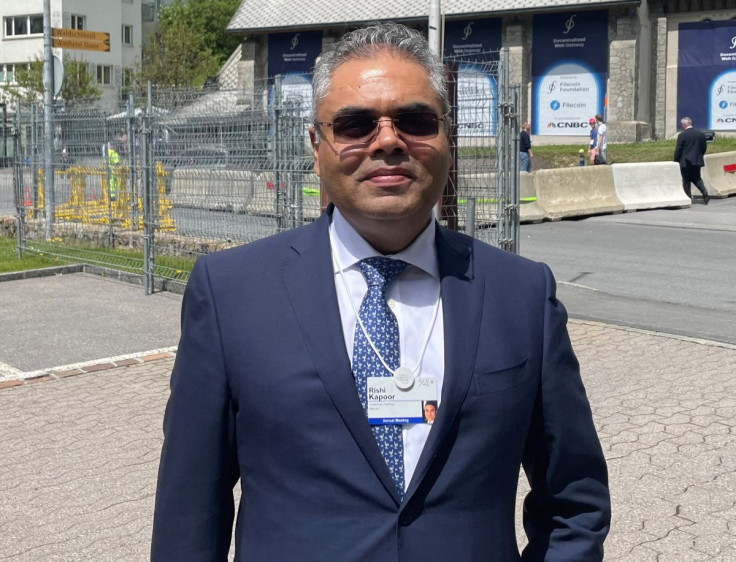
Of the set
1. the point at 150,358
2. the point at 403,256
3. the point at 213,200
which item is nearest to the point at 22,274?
the point at 213,200

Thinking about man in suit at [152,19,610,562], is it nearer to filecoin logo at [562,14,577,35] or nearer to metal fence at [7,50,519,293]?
metal fence at [7,50,519,293]

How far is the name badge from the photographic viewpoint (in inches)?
83.0

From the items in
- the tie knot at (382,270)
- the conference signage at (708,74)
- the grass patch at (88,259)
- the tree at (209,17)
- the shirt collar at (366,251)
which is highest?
Answer: the tree at (209,17)

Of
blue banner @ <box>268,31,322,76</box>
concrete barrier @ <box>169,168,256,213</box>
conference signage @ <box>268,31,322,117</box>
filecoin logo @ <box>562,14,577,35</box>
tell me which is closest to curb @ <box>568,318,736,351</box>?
concrete barrier @ <box>169,168,256,213</box>

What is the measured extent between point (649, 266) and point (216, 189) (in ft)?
20.0

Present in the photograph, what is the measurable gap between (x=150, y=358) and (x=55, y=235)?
7.13 metres

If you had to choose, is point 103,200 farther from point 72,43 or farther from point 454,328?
point 454,328

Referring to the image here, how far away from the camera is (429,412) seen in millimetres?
2135

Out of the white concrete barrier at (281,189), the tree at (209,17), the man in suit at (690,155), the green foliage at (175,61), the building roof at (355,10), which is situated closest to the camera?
the white concrete barrier at (281,189)

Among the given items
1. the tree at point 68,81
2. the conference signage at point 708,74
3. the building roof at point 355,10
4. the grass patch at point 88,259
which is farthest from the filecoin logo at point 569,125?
the grass patch at point 88,259

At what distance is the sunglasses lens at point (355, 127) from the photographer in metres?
2.21

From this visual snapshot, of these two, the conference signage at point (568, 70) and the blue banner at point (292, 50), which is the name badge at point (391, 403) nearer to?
the conference signage at point (568, 70)

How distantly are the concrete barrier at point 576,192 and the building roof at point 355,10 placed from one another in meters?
20.8

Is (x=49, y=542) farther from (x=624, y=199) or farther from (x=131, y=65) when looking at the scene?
(x=131, y=65)
